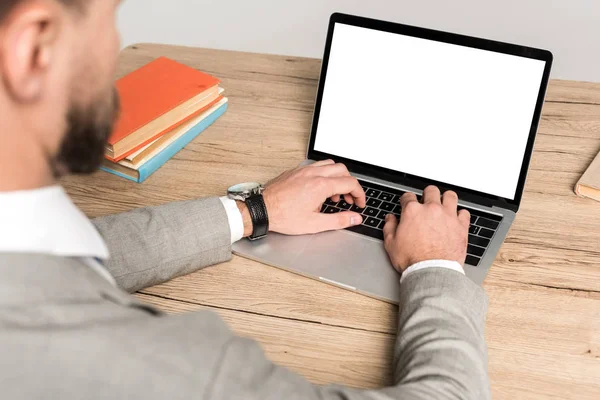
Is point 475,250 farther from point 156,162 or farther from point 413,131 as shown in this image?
point 156,162

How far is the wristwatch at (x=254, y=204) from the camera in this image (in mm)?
1288

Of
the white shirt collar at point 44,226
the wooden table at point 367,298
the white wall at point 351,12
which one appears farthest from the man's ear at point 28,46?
the white wall at point 351,12

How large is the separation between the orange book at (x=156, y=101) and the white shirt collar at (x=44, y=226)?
62 cm

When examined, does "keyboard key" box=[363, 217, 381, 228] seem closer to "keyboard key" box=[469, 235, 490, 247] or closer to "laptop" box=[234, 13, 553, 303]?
"laptop" box=[234, 13, 553, 303]

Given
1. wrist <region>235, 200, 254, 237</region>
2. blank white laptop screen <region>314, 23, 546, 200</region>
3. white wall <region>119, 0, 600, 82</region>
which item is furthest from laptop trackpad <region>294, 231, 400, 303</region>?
white wall <region>119, 0, 600, 82</region>

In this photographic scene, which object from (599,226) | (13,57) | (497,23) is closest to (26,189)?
(13,57)

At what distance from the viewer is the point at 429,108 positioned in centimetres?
140

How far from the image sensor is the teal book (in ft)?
4.80

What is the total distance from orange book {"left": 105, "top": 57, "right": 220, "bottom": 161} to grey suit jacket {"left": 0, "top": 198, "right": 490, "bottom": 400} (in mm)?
675

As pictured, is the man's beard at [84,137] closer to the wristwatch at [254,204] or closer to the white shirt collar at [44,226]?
the white shirt collar at [44,226]

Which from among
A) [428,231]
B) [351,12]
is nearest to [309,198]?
[428,231]

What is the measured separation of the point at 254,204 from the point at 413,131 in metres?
0.34

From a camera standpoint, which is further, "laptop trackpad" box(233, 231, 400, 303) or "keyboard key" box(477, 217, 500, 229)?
"keyboard key" box(477, 217, 500, 229)

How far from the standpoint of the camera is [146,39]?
382 centimetres
